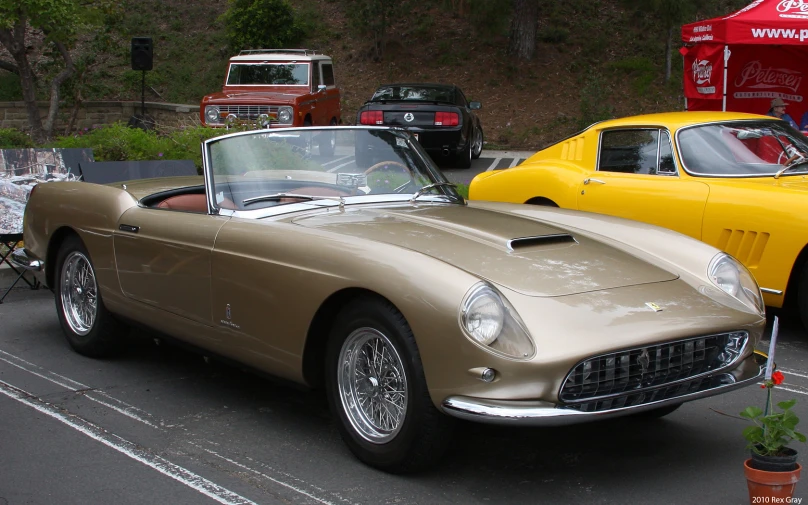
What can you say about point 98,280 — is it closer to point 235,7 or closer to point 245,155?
point 245,155

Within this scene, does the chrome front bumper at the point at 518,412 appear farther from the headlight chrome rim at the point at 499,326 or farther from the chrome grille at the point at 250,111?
the chrome grille at the point at 250,111

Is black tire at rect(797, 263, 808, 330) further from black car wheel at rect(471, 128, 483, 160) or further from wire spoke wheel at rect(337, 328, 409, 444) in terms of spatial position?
black car wheel at rect(471, 128, 483, 160)

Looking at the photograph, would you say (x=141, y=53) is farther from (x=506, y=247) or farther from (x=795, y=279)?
(x=506, y=247)

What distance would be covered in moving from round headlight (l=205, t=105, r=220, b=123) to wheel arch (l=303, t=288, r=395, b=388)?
11850mm

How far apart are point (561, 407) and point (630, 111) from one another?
760 inches

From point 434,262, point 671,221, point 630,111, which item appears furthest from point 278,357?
point 630,111

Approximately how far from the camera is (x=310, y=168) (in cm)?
489

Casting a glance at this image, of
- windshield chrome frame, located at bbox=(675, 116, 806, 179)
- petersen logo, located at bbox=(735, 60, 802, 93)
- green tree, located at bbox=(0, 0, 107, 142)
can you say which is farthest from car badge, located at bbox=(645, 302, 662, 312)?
green tree, located at bbox=(0, 0, 107, 142)

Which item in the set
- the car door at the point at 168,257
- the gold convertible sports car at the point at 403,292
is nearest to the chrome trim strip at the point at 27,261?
the gold convertible sports car at the point at 403,292

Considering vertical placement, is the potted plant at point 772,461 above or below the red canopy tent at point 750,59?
below

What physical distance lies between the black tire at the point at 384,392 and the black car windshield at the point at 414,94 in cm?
1236

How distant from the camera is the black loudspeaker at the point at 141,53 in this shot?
18219mm

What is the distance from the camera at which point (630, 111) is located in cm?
2162

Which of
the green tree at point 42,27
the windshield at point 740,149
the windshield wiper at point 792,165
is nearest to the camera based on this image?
the windshield wiper at point 792,165
